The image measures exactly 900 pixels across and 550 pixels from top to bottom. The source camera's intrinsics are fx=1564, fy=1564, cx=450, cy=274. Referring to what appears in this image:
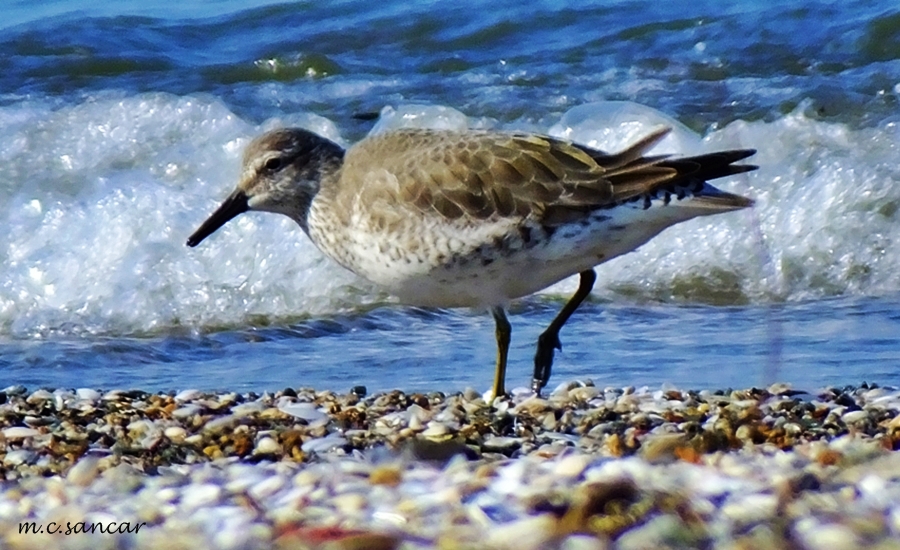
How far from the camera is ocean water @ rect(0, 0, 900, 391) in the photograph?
712cm

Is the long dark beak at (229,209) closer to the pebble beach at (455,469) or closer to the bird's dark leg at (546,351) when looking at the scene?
the pebble beach at (455,469)

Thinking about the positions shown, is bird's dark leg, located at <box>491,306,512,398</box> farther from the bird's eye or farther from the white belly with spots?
the bird's eye

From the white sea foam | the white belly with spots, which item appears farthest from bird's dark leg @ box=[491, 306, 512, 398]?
the white sea foam

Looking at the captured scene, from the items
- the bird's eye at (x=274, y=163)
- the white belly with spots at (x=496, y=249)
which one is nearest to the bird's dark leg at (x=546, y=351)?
the white belly with spots at (x=496, y=249)

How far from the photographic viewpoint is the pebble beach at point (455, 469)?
366 cm

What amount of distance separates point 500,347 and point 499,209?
71 cm

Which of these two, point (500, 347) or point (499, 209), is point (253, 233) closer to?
point (500, 347)

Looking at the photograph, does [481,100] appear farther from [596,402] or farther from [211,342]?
[596,402]

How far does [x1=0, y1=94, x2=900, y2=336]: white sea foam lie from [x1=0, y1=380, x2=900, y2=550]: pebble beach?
2395 mm

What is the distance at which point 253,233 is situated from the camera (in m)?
8.95

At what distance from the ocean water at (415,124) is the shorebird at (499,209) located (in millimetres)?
472

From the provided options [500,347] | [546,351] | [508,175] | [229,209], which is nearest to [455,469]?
[508,175]

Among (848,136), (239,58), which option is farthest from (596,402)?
(239,58)

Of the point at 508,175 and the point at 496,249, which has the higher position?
the point at 508,175
